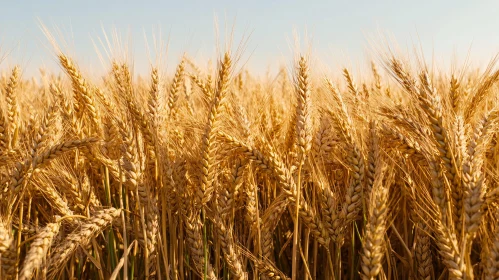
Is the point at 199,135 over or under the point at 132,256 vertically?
over

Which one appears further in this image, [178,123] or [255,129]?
[178,123]

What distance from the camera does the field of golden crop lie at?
1580 millimetres

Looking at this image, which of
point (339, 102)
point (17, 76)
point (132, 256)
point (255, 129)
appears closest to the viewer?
point (132, 256)

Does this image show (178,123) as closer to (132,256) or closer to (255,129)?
(255,129)

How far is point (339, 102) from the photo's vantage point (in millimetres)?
2330

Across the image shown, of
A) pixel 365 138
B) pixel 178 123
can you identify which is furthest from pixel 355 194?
pixel 178 123

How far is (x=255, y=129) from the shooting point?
219 centimetres

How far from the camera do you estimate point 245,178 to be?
226 cm

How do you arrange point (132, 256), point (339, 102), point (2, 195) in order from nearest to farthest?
point (2, 195)
point (132, 256)
point (339, 102)

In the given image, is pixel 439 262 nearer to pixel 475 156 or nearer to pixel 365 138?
pixel 365 138

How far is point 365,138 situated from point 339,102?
1.08ft

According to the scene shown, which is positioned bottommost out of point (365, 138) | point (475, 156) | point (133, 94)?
point (475, 156)

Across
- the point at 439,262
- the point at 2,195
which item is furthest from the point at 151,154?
the point at 439,262

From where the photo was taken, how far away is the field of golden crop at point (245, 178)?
1.58 m
